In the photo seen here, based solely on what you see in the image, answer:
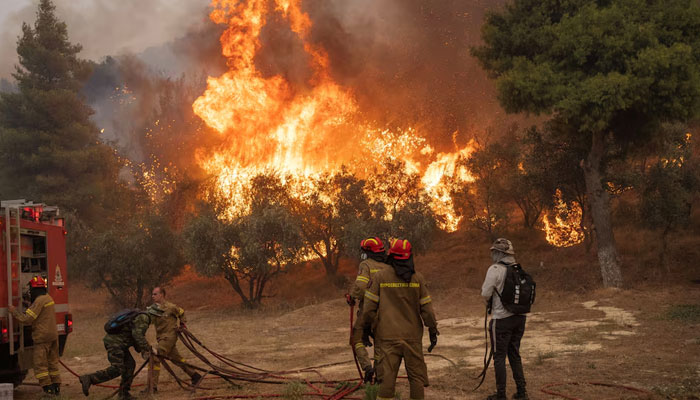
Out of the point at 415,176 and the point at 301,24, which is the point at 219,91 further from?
the point at 415,176

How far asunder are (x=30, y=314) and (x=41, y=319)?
277mm

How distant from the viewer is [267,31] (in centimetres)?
Answer: 5356

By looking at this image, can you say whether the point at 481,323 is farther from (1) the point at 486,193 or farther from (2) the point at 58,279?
(1) the point at 486,193

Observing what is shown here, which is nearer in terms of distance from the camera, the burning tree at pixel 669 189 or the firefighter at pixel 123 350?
the firefighter at pixel 123 350

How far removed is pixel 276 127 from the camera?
1956 inches

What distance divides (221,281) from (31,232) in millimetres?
31707

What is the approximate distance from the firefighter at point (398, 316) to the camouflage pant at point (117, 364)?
4972 millimetres

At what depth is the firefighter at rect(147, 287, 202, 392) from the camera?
11.1 m

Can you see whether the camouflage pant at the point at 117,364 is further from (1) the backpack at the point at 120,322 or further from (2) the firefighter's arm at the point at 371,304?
(2) the firefighter's arm at the point at 371,304

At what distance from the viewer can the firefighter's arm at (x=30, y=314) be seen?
32.8 ft

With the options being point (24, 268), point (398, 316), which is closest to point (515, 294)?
point (398, 316)

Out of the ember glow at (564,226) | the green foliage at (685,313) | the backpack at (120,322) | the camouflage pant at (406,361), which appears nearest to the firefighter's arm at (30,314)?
the backpack at (120,322)

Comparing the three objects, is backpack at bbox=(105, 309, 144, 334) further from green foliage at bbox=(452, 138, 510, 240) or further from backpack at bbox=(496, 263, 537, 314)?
green foliage at bbox=(452, 138, 510, 240)

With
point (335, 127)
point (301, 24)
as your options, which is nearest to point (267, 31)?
point (301, 24)
